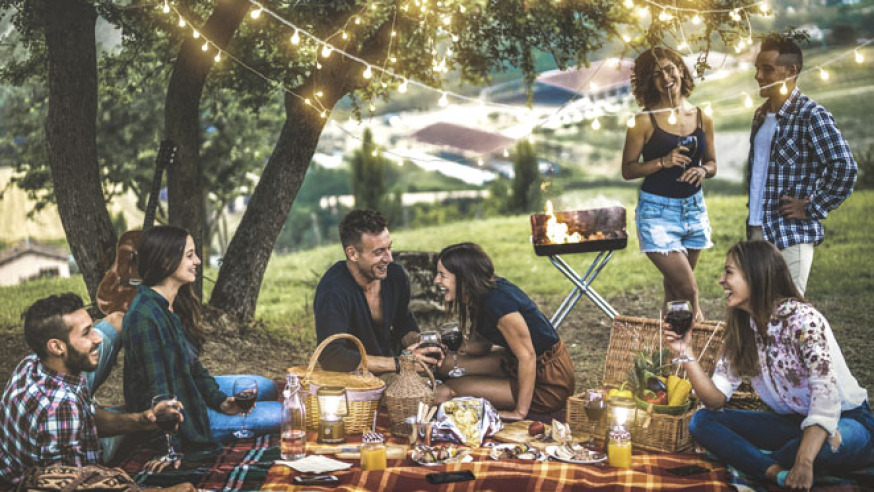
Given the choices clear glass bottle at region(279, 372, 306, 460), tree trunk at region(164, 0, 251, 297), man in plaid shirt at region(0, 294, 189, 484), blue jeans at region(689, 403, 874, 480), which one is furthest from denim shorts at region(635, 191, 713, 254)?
tree trunk at region(164, 0, 251, 297)

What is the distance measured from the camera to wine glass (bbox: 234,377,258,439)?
3711 mm

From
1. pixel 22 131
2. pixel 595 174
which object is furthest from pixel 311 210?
pixel 22 131

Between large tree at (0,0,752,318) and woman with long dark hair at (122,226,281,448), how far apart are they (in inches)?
113

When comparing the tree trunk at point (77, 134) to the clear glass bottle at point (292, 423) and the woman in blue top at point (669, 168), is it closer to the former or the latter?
the clear glass bottle at point (292, 423)

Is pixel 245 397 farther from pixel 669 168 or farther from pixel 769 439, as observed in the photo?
pixel 669 168

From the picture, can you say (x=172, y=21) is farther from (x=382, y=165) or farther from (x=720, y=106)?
(x=720, y=106)

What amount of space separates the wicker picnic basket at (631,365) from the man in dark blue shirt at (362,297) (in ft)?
3.46

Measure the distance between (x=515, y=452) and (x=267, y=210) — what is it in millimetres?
4127

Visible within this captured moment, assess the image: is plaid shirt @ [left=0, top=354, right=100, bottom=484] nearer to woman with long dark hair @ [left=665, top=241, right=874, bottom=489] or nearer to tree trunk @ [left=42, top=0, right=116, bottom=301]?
woman with long dark hair @ [left=665, top=241, right=874, bottom=489]

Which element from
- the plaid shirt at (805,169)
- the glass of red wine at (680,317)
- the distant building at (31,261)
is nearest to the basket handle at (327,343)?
the glass of red wine at (680,317)

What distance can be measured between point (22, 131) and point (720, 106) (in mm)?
9394

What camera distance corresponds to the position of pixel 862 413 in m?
3.59

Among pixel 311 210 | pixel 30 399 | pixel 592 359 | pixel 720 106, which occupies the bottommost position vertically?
pixel 592 359

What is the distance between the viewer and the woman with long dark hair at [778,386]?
11.2 feet
